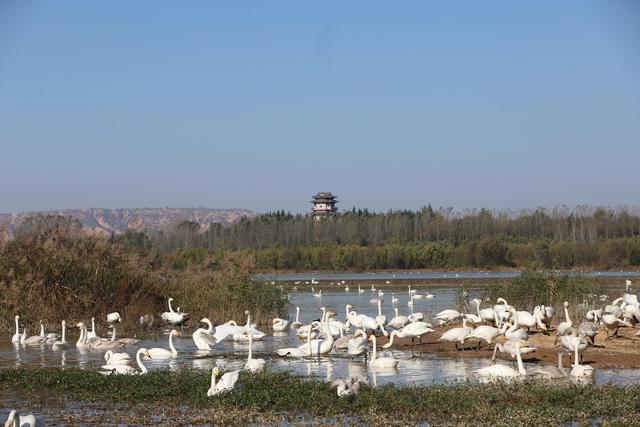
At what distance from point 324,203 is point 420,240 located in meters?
62.2

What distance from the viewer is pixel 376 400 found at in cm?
1332

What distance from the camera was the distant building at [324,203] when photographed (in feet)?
561

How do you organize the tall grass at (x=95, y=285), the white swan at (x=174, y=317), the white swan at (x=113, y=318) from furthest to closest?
the white swan at (x=174, y=317) → the tall grass at (x=95, y=285) → the white swan at (x=113, y=318)

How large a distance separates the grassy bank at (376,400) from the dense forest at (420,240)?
50.5 meters

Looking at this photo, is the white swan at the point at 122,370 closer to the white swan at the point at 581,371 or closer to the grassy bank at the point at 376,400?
the grassy bank at the point at 376,400

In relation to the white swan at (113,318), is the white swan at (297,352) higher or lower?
lower

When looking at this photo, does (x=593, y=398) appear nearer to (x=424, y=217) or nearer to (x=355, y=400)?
(x=355, y=400)

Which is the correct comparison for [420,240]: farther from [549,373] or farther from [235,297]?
[549,373]

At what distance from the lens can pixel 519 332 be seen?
20094mm

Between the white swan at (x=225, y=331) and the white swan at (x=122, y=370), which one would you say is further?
the white swan at (x=225, y=331)

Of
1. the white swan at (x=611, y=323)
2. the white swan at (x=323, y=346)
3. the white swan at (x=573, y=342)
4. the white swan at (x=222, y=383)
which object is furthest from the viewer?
the white swan at (x=611, y=323)

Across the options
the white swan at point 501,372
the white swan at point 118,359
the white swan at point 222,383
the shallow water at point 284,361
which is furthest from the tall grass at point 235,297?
the white swan at point 222,383

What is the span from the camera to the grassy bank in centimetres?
1229

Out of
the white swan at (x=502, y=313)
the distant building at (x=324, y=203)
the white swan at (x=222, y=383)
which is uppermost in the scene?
the distant building at (x=324, y=203)
